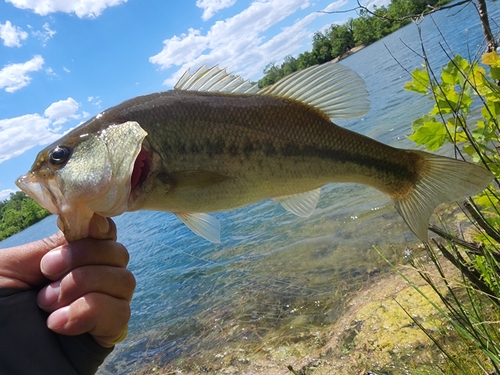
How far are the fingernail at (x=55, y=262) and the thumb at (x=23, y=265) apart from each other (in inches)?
6.0

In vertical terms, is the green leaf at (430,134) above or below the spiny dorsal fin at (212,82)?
below

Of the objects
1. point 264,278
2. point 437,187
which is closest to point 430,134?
point 437,187

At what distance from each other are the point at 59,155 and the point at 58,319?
841mm

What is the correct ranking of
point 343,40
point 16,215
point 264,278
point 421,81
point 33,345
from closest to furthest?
point 33,345, point 421,81, point 264,278, point 16,215, point 343,40

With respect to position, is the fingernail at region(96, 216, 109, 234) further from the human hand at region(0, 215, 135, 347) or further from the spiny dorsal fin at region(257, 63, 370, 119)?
the spiny dorsal fin at region(257, 63, 370, 119)

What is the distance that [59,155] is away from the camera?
6.63ft

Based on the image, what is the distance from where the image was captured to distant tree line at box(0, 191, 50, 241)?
80.3 m

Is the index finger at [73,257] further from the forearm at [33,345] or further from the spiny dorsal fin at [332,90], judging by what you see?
the spiny dorsal fin at [332,90]

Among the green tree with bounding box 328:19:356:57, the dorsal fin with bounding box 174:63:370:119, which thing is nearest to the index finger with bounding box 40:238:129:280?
the dorsal fin with bounding box 174:63:370:119

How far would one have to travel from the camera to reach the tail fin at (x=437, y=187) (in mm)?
1962

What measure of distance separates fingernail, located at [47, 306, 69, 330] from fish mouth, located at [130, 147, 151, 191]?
67 centimetres

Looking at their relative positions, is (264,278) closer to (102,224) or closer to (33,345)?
(102,224)

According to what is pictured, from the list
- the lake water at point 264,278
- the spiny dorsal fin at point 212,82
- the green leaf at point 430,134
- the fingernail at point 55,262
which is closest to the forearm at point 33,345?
the fingernail at point 55,262

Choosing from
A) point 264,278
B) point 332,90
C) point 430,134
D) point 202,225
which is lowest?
point 264,278
